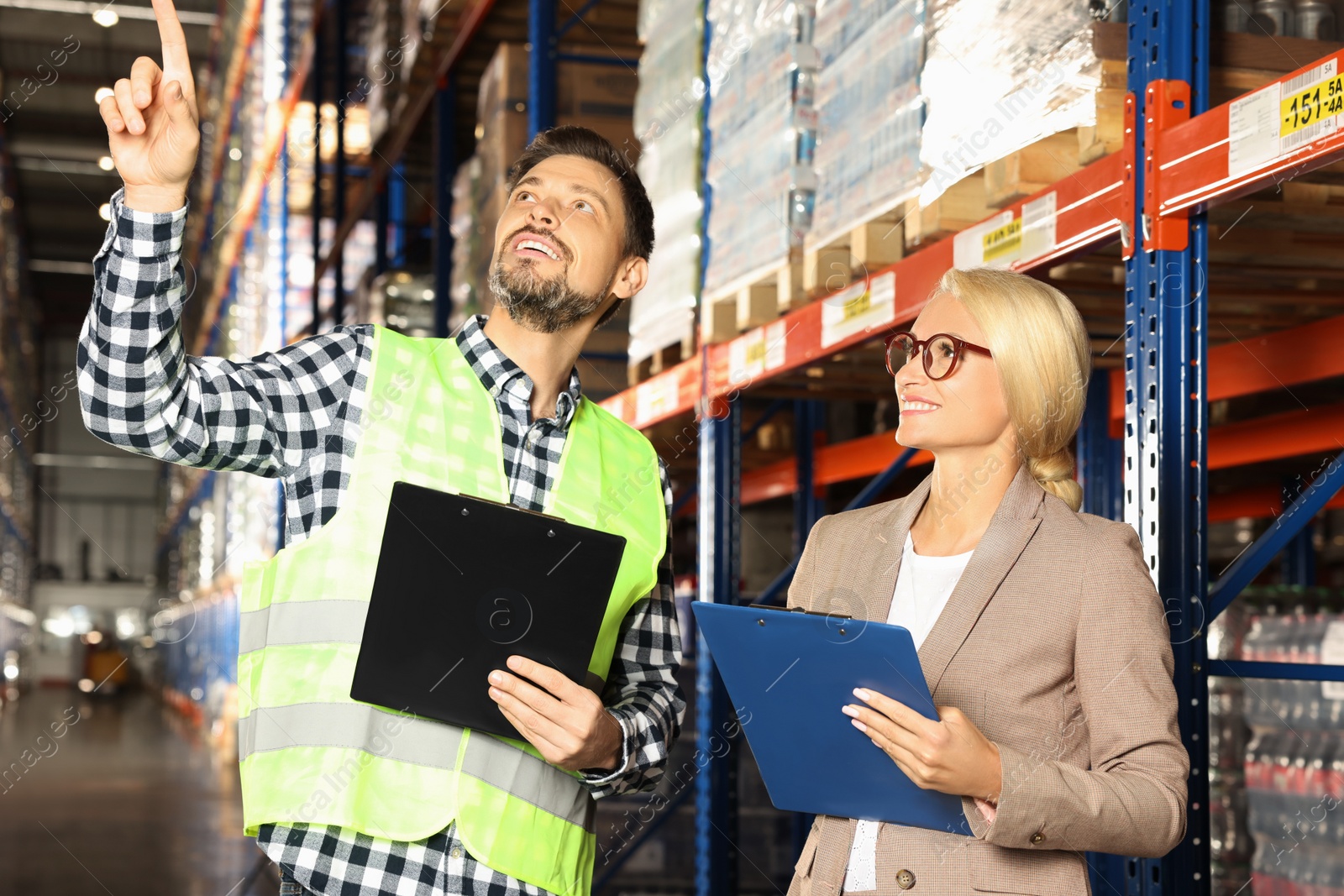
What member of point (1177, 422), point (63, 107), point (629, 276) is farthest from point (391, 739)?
point (63, 107)

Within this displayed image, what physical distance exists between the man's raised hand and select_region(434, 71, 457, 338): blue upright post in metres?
5.56

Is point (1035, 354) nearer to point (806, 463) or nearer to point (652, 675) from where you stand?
point (652, 675)

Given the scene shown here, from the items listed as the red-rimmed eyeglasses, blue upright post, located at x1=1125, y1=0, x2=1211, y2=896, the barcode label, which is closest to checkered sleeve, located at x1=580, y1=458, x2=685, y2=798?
the red-rimmed eyeglasses

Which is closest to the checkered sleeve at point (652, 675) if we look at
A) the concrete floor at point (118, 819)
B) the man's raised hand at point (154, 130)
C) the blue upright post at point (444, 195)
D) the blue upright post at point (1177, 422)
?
the blue upright post at point (1177, 422)

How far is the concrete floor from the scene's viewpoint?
7.32 m

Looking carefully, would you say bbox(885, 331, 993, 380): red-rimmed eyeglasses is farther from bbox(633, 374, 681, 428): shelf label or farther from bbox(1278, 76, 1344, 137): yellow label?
bbox(633, 374, 681, 428): shelf label

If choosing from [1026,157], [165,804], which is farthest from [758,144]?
[165,804]

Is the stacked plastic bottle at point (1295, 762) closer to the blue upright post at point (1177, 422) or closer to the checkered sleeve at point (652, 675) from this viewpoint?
the blue upright post at point (1177, 422)

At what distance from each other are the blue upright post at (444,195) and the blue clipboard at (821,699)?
→ 5616mm

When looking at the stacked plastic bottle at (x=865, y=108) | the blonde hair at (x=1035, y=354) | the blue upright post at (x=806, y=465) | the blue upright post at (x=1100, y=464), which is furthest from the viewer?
the blue upright post at (x=806, y=465)

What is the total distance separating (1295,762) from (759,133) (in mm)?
2480

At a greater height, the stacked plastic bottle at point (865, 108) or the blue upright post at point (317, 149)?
the blue upright post at point (317, 149)

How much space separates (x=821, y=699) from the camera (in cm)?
160

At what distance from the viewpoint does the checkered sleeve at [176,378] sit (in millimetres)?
1544
